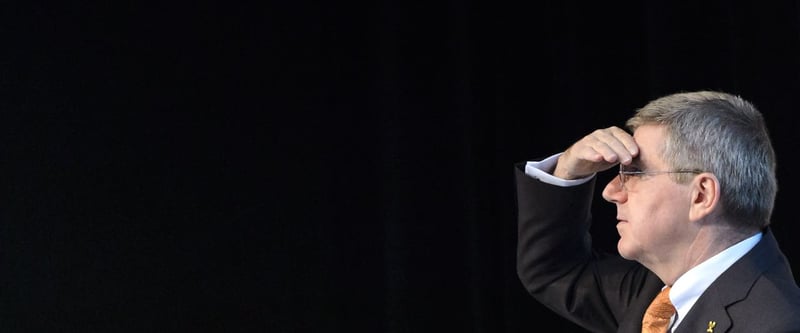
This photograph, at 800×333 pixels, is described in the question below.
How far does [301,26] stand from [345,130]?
0.31m

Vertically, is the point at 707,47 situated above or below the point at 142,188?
above

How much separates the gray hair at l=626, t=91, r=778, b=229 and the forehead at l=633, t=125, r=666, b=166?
0.01m

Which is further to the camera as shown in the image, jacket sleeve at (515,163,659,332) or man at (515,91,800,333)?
jacket sleeve at (515,163,659,332)

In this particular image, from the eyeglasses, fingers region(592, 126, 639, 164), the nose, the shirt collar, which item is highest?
fingers region(592, 126, 639, 164)

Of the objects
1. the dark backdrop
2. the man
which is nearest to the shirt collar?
the man

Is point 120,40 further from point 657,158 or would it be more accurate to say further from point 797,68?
point 797,68

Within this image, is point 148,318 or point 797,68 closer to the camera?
point 797,68

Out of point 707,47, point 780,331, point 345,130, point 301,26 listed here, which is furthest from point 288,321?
point 780,331

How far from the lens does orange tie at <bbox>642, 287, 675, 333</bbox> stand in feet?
6.86

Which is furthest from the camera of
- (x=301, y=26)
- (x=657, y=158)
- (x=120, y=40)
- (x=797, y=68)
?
(x=301, y=26)

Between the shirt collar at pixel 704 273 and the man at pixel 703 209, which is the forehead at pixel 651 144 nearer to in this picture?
the man at pixel 703 209

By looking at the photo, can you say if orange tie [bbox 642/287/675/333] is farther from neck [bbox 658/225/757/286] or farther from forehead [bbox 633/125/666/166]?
forehead [bbox 633/125/666/166]

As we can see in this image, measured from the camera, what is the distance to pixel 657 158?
2.05 m

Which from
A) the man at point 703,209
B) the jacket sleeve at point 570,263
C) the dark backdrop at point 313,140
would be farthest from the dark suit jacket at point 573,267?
the dark backdrop at point 313,140
